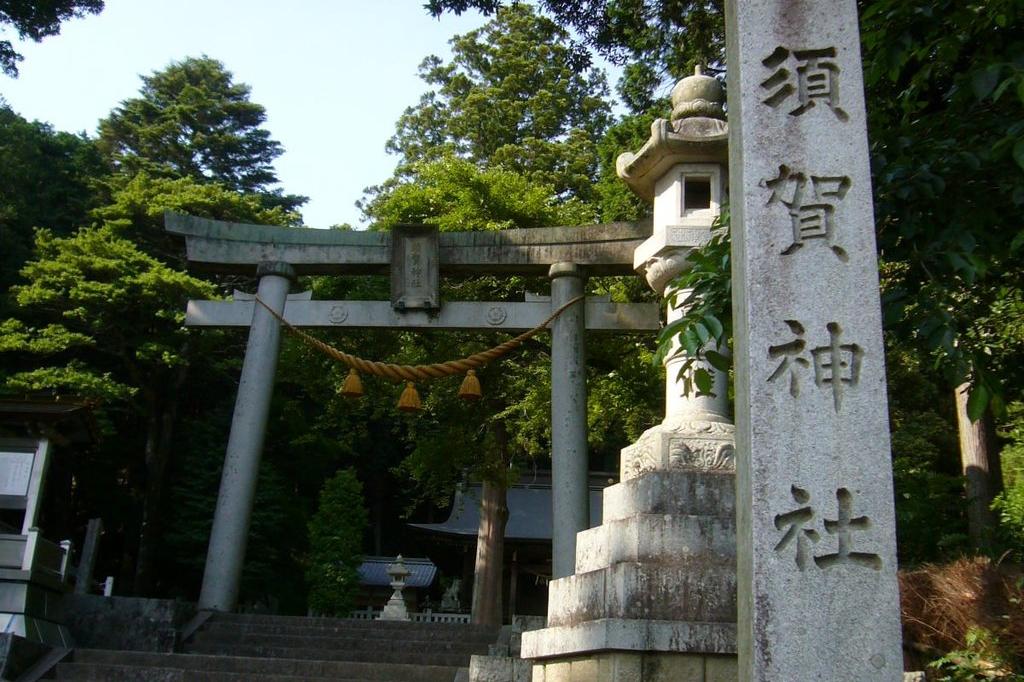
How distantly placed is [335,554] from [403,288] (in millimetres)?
8664

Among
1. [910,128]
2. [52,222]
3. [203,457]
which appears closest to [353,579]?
[203,457]

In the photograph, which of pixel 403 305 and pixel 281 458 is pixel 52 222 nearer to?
pixel 281 458

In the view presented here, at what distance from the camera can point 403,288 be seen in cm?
1122

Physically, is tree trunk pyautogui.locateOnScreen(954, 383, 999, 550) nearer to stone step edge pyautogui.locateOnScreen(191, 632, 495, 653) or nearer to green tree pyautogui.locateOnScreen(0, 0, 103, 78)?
stone step edge pyautogui.locateOnScreen(191, 632, 495, 653)

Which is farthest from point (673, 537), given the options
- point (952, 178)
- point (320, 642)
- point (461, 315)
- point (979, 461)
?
point (979, 461)

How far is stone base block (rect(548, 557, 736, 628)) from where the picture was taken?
483cm

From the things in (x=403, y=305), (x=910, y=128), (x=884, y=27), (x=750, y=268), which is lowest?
(x=750, y=268)

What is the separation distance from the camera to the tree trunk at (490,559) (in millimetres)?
15062

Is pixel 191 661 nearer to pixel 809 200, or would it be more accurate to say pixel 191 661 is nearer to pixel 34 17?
pixel 809 200

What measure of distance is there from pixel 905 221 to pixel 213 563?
8.57m

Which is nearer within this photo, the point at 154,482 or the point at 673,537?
the point at 673,537

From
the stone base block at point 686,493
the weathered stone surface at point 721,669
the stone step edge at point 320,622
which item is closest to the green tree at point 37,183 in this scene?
the stone step edge at point 320,622

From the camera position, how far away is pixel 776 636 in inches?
129

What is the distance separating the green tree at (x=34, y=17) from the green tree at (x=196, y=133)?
899 cm
